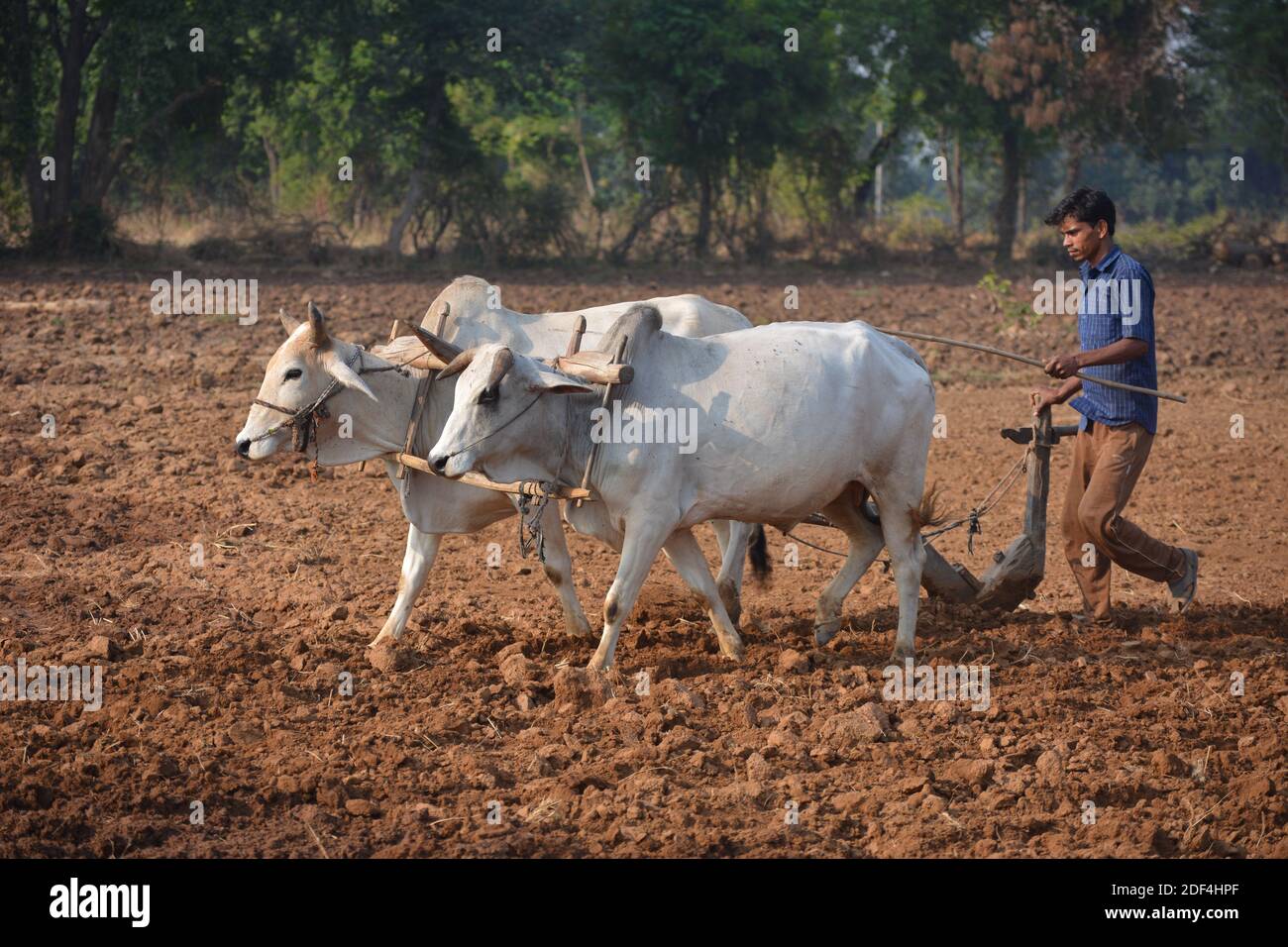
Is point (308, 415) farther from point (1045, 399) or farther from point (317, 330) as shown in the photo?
point (1045, 399)

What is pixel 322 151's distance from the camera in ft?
84.7

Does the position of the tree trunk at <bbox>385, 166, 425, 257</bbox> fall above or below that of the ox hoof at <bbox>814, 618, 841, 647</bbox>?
above

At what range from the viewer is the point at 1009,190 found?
24672mm

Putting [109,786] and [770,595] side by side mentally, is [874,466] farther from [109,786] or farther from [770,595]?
[109,786]

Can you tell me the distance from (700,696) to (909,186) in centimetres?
5058

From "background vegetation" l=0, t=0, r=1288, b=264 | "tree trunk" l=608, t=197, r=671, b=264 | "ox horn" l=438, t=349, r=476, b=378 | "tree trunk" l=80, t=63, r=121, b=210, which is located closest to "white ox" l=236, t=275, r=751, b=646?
"ox horn" l=438, t=349, r=476, b=378

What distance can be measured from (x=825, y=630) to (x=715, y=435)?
Answer: 4.05 ft

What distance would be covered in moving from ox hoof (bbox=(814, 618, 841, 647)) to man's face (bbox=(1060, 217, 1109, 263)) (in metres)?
1.97

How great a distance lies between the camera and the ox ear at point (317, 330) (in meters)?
6.53

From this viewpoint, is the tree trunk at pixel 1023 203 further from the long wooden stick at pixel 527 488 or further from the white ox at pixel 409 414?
the long wooden stick at pixel 527 488

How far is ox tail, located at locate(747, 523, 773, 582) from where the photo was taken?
7840mm

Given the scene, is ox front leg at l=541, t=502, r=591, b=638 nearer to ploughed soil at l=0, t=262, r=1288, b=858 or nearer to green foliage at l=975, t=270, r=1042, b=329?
ploughed soil at l=0, t=262, r=1288, b=858

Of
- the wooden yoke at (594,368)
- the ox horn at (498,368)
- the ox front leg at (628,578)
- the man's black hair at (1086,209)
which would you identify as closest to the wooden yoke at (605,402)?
the wooden yoke at (594,368)
